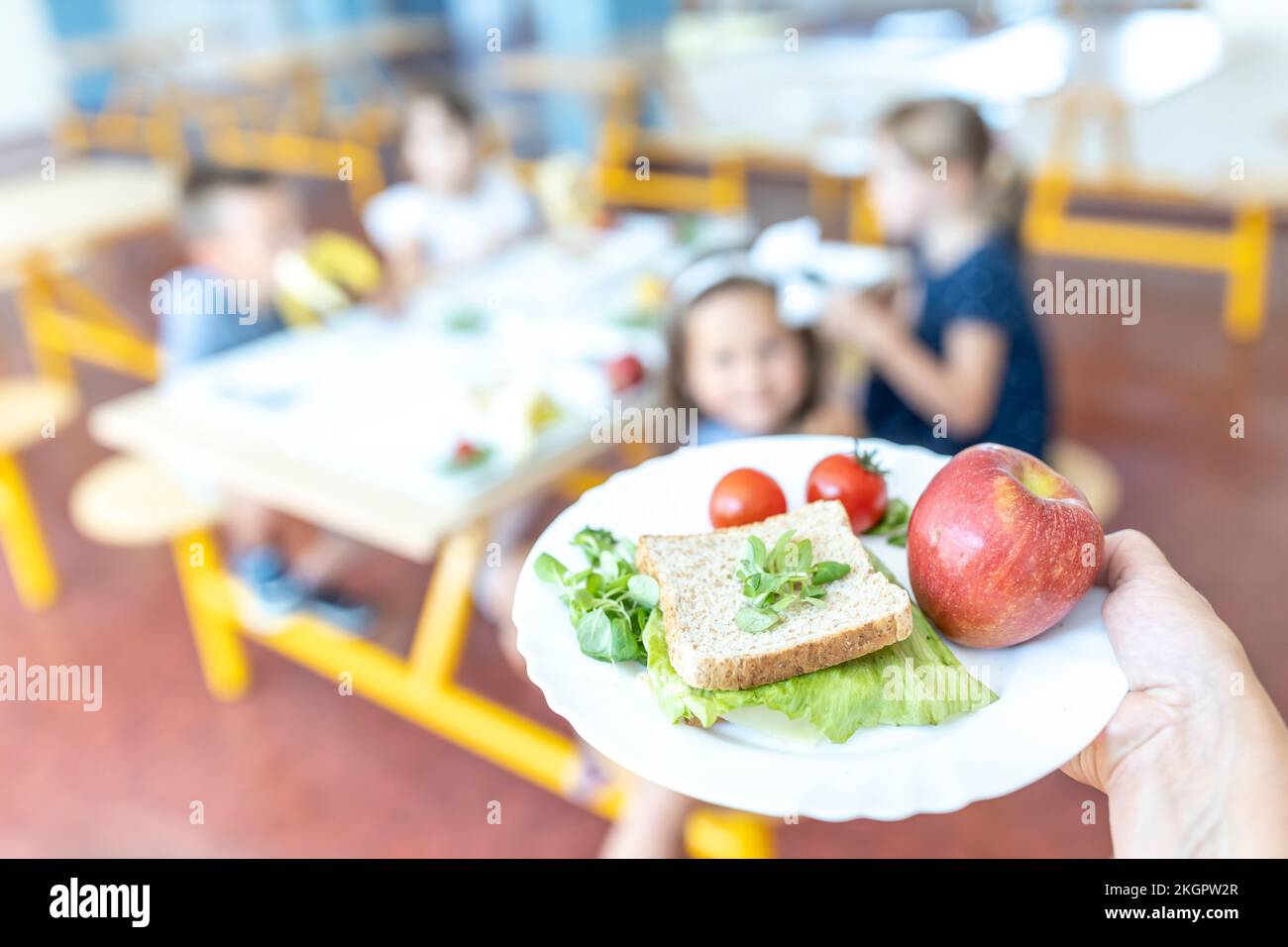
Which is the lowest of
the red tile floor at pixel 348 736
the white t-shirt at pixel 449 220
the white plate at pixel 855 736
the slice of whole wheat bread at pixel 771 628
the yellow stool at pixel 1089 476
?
the red tile floor at pixel 348 736

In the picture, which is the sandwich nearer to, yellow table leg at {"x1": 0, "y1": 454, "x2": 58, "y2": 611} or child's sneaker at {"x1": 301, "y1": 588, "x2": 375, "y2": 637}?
child's sneaker at {"x1": 301, "y1": 588, "x2": 375, "y2": 637}

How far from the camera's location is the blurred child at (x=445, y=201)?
3.21 m

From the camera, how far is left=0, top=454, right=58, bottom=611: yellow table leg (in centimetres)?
282

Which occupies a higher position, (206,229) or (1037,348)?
(206,229)

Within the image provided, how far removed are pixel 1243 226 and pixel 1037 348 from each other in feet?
7.71

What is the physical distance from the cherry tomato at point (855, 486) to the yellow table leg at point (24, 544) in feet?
8.30

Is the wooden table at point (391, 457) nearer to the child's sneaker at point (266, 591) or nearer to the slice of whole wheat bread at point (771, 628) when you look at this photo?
the child's sneaker at point (266, 591)

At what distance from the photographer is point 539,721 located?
7.62 feet

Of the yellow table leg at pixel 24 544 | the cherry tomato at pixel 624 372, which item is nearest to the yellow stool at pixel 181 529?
the yellow table leg at pixel 24 544

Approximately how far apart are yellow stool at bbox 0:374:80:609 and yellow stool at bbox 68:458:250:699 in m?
0.40
